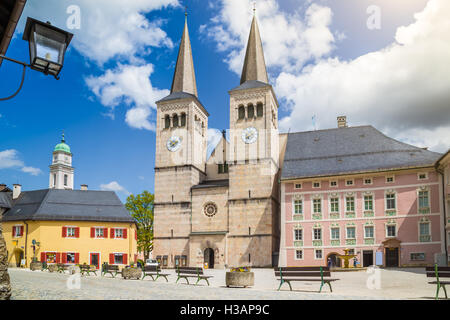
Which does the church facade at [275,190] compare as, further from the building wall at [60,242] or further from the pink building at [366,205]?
the building wall at [60,242]

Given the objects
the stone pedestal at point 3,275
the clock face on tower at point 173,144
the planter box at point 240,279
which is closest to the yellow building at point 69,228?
the clock face on tower at point 173,144

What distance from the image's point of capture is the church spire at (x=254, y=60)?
179 ft

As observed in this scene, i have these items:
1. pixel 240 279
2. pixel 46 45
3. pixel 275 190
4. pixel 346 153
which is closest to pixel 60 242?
pixel 275 190

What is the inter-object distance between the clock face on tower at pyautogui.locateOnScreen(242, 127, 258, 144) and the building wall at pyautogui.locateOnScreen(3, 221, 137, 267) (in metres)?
16.8

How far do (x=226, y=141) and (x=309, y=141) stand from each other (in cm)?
1305

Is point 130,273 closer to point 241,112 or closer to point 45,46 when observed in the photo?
point 45,46

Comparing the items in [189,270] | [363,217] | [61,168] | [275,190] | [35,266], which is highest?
[61,168]

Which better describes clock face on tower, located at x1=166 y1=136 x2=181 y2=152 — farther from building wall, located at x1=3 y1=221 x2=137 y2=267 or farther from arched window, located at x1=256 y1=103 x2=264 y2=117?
building wall, located at x1=3 y1=221 x2=137 y2=267

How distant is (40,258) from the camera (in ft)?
156

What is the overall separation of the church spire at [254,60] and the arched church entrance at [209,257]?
20.3m

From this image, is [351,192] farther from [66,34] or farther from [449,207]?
[66,34]

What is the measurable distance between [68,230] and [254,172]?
67.8 ft

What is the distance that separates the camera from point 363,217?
4159 centimetres

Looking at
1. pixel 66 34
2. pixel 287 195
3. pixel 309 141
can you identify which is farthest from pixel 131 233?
pixel 66 34
